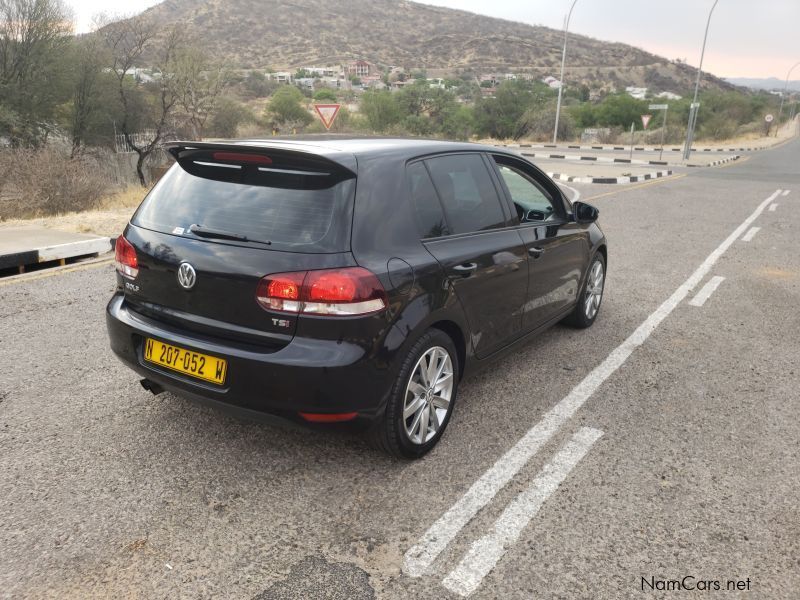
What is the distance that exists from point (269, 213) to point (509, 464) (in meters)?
1.71

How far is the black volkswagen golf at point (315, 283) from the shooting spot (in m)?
2.62

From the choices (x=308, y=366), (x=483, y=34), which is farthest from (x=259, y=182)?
(x=483, y=34)

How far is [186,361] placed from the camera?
283 cm

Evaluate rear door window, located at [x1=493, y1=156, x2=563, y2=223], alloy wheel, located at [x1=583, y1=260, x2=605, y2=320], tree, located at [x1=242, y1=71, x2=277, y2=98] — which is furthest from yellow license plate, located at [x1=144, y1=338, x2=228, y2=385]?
tree, located at [x1=242, y1=71, x2=277, y2=98]

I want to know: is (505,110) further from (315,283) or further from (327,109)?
(315,283)

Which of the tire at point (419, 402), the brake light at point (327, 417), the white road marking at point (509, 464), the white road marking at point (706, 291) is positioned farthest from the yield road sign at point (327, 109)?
the brake light at point (327, 417)

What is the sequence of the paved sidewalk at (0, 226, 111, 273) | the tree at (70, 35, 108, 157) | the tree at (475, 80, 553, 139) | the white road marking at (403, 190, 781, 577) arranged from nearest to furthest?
1. the white road marking at (403, 190, 781, 577)
2. the paved sidewalk at (0, 226, 111, 273)
3. the tree at (70, 35, 108, 157)
4. the tree at (475, 80, 553, 139)

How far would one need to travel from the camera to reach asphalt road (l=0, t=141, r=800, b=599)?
91.2 inches

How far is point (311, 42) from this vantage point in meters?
120

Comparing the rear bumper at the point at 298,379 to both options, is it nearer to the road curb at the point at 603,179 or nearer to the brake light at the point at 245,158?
the brake light at the point at 245,158

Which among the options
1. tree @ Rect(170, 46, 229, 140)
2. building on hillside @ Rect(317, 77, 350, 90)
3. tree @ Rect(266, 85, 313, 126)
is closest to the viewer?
tree @ Rect(170, 46, 229, 140)

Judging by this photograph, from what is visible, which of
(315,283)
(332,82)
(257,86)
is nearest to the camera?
(315,283)

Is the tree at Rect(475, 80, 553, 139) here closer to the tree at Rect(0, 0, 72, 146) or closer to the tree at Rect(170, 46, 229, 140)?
the tree at Rect(170, 46, 229, 140)

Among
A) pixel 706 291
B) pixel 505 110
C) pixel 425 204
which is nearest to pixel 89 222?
pixel 425 204
